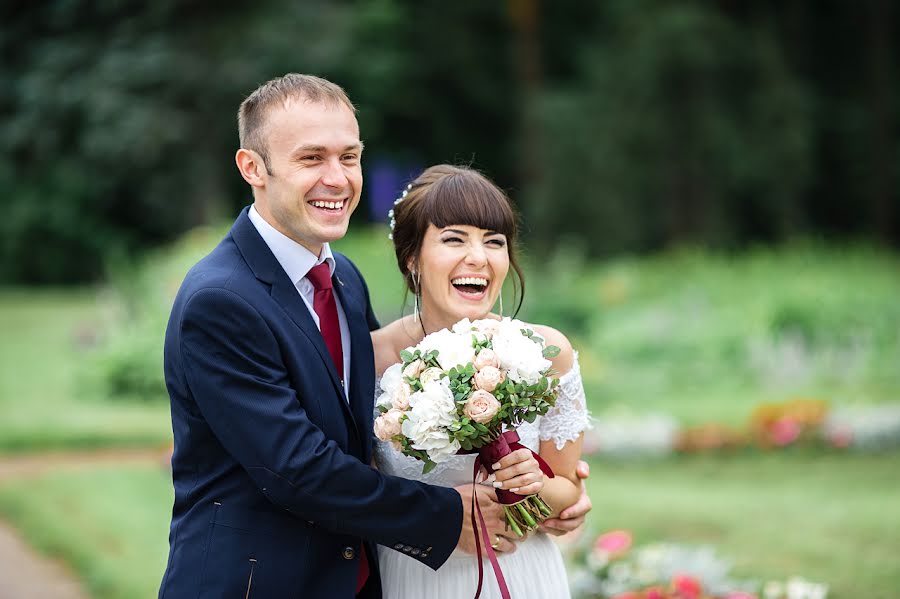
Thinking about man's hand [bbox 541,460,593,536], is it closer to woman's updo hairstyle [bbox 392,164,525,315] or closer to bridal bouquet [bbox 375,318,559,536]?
bridal bouquet [bbox 375,318,559,536]

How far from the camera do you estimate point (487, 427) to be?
2900mm

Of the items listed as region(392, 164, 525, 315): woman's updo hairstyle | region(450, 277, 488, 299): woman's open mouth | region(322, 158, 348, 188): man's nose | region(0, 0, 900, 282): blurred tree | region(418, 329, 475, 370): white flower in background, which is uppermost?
region(0, 0, 900, 282): blurred tree

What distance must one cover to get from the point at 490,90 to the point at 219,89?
1055cm

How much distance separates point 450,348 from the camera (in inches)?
116

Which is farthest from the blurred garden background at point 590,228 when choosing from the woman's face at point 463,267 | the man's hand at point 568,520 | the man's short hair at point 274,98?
the man's hand at point 568,520

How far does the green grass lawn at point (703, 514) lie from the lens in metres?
6.38

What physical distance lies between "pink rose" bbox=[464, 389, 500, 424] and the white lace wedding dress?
0.56m

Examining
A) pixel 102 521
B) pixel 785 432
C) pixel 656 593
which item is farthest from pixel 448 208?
pixel 785 432

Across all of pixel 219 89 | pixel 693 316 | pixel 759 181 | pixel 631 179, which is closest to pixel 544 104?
pixel 631 179

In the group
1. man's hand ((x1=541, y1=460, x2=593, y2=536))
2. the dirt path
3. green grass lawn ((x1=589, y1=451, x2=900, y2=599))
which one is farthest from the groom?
green grass lawn ((x1=589, y1=451, x2=900, y2=599))

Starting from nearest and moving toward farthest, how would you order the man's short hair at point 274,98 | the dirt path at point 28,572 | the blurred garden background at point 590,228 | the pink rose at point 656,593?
the man's short hair at point 274,98, the pink rose at point 656,593, the dirt path at point 28,572, the blurred garden background at point 590,228

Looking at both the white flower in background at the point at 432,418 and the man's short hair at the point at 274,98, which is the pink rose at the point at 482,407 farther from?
the man's short hair at the point at 274,98

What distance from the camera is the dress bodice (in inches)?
133

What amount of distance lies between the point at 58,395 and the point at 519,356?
33.4ft
